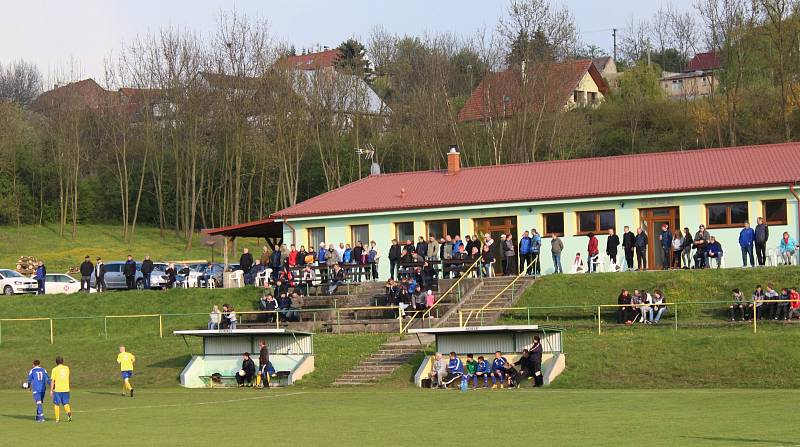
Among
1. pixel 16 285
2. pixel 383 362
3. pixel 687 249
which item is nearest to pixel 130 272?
pixel 16 285

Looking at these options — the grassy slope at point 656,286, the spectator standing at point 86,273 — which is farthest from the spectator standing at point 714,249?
the spectator standing at point 86,273

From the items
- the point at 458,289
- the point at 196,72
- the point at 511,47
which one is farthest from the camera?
the point at 196,72

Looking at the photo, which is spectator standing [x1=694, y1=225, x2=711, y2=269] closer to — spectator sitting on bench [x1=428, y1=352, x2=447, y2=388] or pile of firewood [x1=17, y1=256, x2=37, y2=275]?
spectator sitting on bench [x1=428, y1=352, x2=447, y2=388]

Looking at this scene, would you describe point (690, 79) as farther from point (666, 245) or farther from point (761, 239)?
point (761, 239)

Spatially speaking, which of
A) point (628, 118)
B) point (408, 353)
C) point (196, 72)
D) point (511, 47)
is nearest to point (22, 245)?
point (196, 72)

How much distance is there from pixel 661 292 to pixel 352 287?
39.8 ft

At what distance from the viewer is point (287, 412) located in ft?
89.0

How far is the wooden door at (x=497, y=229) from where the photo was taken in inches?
1865

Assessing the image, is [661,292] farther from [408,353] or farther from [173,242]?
[173,242]

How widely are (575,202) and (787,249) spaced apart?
822 centimetres

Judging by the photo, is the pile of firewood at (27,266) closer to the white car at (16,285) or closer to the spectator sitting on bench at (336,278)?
the white car at (16,285)

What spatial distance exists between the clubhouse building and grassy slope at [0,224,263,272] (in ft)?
66.1

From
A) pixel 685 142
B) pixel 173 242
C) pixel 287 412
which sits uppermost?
pixel 685 142

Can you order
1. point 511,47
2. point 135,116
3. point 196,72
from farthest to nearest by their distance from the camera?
point 135,116 < point 196,72 < point 511,47
